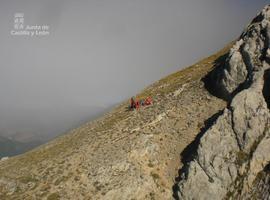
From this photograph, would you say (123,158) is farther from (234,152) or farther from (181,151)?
(234,152)

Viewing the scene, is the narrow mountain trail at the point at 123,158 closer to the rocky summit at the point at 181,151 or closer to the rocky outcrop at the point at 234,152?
the rocky summit at the point at 181,151

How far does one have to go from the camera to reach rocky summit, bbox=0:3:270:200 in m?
47.5

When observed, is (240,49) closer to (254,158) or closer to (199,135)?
(199,135)

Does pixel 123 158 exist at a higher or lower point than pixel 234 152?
lower

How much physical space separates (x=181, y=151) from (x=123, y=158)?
830 centimetres

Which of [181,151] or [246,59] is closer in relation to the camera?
[181,151]

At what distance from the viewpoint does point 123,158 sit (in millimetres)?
53969

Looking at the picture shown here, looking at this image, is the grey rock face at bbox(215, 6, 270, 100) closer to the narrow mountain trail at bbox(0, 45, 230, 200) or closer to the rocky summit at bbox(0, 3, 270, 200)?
the rocky summit at bbox(0, 3, 270, 200)

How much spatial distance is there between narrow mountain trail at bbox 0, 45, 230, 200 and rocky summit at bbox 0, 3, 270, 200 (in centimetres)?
14

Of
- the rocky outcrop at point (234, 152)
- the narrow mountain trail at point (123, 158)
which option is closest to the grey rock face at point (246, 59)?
the rocky outcrop at point (234, 152)

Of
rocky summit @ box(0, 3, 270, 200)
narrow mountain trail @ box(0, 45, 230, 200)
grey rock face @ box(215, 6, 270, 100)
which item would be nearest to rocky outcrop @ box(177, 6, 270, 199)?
rocky summit @ box(0, 3, 270, 200)

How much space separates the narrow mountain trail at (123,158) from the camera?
50531 mm

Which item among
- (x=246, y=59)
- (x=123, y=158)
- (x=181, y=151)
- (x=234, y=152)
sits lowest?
(x=123, y=158)

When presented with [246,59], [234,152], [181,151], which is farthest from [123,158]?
[246,59]
